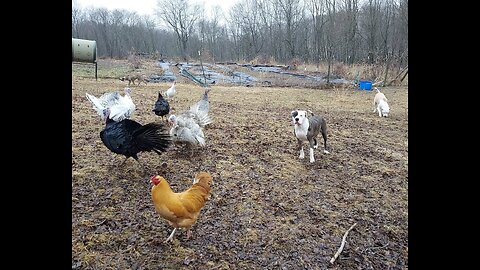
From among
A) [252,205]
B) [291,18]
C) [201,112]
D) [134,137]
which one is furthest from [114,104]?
[291,18]

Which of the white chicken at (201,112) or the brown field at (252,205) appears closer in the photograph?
the brown field at (252,205)

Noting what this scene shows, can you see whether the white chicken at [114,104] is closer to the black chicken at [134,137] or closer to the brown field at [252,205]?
the brown field at [252,205]

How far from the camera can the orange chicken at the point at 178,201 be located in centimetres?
252

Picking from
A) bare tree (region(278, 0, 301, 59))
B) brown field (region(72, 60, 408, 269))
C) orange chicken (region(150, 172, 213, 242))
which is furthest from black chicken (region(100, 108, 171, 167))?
bare tree (region(278, 0, 301, 59))

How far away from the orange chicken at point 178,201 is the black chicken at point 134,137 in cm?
105

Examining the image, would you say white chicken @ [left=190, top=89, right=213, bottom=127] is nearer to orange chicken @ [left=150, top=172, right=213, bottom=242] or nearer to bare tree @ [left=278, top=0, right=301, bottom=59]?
orange chicken @ [left=150, top=172, right=213, bottom=242]

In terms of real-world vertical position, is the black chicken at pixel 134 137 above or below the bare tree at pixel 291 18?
below

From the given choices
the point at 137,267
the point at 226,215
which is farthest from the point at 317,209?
the point at 137,267

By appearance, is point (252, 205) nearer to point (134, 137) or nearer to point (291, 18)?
point (134, 137)

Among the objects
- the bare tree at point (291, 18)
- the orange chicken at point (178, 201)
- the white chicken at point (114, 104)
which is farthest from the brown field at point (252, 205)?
the bare tree at point (291, 18)

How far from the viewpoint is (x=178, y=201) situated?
8.40 ft
